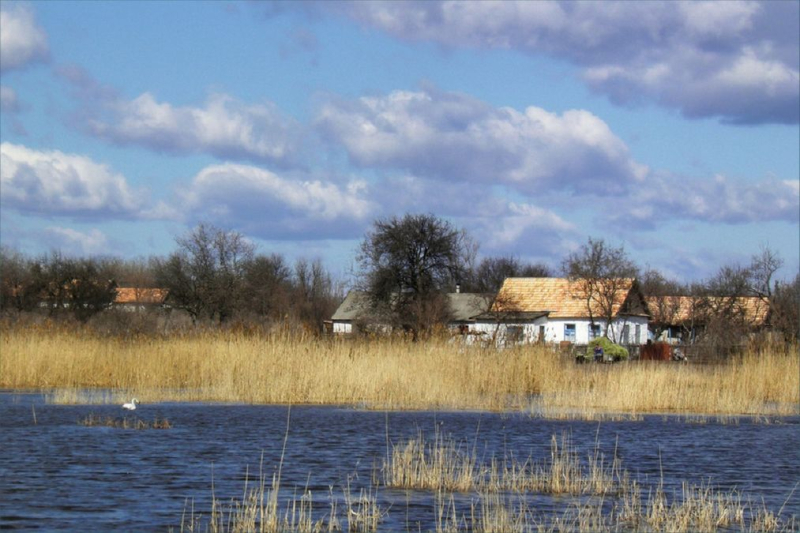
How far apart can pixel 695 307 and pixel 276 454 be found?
63.7m

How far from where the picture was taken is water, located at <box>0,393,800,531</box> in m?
12.0

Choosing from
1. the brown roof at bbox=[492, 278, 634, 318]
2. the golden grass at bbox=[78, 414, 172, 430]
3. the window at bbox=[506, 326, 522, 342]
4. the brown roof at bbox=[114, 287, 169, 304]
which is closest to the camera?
the golden grass at bbox=[78, 414, 172, 430]

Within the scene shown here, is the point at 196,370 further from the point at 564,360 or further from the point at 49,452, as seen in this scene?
the point at 49,452

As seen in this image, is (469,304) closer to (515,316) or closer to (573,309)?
(573,309)

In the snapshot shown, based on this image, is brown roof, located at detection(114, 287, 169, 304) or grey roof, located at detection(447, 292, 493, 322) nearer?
brown roof, located at detection(114, 287, 169, 304)

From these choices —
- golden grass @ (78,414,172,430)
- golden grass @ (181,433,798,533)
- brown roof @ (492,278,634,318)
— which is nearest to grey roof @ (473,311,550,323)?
brown roof @ (492,278,634,318)

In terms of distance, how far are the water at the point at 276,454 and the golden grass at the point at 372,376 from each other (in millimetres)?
1107

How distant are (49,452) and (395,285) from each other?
5628 cm

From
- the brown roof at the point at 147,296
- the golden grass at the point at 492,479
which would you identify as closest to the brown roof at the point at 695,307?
the brown roof at the point at 147,296

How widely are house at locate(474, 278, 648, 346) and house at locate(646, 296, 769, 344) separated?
2858 mm

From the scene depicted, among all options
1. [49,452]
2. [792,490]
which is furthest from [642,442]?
[49,452]

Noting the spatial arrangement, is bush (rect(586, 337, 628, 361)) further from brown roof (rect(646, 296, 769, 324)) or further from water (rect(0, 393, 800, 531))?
water (rect(0, 393, 800, 531))

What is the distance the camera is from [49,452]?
53.1 feet

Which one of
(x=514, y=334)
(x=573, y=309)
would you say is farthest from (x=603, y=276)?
(x=514, y=334)
